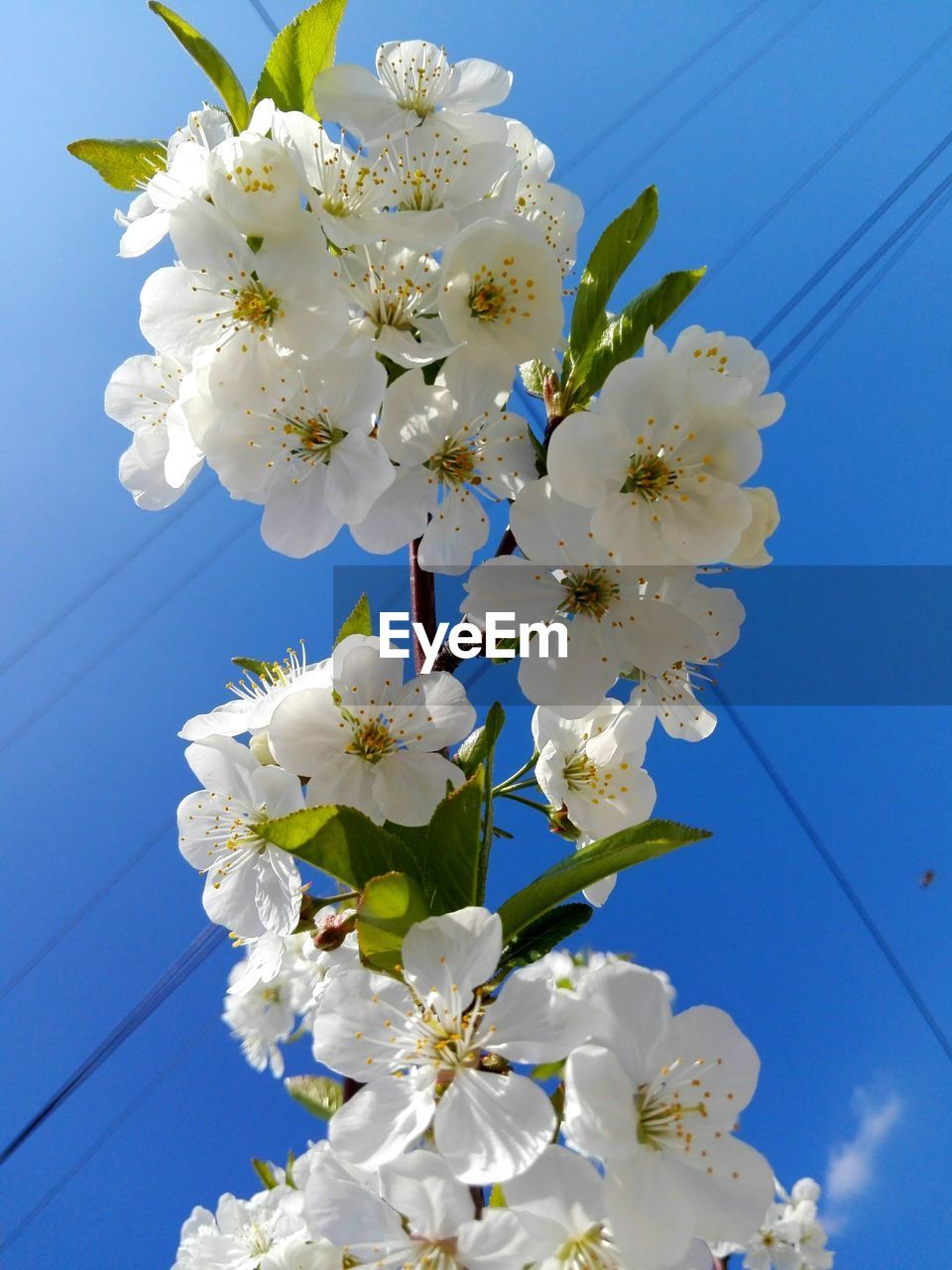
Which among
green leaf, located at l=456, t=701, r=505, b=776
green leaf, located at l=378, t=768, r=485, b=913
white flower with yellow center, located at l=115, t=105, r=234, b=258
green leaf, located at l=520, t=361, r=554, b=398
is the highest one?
green leaf, located at l=520, t=361, r=554, b=398

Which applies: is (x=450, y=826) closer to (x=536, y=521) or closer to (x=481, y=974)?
(x=481, y=974)

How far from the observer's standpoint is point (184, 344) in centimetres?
82

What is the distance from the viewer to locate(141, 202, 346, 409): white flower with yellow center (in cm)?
76

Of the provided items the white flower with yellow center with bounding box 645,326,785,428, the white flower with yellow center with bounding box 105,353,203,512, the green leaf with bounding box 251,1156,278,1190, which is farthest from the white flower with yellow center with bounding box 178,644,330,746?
the green leaf with bounding box 251,1156,278,1190

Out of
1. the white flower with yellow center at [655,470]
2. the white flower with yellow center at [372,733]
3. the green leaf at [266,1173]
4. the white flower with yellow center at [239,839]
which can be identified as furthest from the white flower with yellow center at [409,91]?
the green leaf at [266,1173]

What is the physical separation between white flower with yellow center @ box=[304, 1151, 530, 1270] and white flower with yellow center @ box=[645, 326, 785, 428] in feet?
1.94

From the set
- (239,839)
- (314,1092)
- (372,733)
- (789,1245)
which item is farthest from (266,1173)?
(789,1245)

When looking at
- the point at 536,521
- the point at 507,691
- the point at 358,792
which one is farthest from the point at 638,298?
the point at 507,691

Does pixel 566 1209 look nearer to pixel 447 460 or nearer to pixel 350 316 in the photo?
pixel 447 460

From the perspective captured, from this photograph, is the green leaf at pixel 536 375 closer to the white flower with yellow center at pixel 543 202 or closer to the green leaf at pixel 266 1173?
the white flower with yellow center at pixel 543 202

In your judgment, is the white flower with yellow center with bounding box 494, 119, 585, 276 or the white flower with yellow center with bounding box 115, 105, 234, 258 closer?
the white flower with yellow center with bounding box 115, 105, 234, 258

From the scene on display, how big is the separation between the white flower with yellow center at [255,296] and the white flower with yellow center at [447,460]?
89mm

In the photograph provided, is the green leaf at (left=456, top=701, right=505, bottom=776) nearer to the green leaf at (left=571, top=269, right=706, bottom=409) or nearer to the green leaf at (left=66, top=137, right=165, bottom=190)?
the green leaf at (left=571, top=269, right=706, bottom=409)

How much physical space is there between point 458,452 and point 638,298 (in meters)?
0.25
